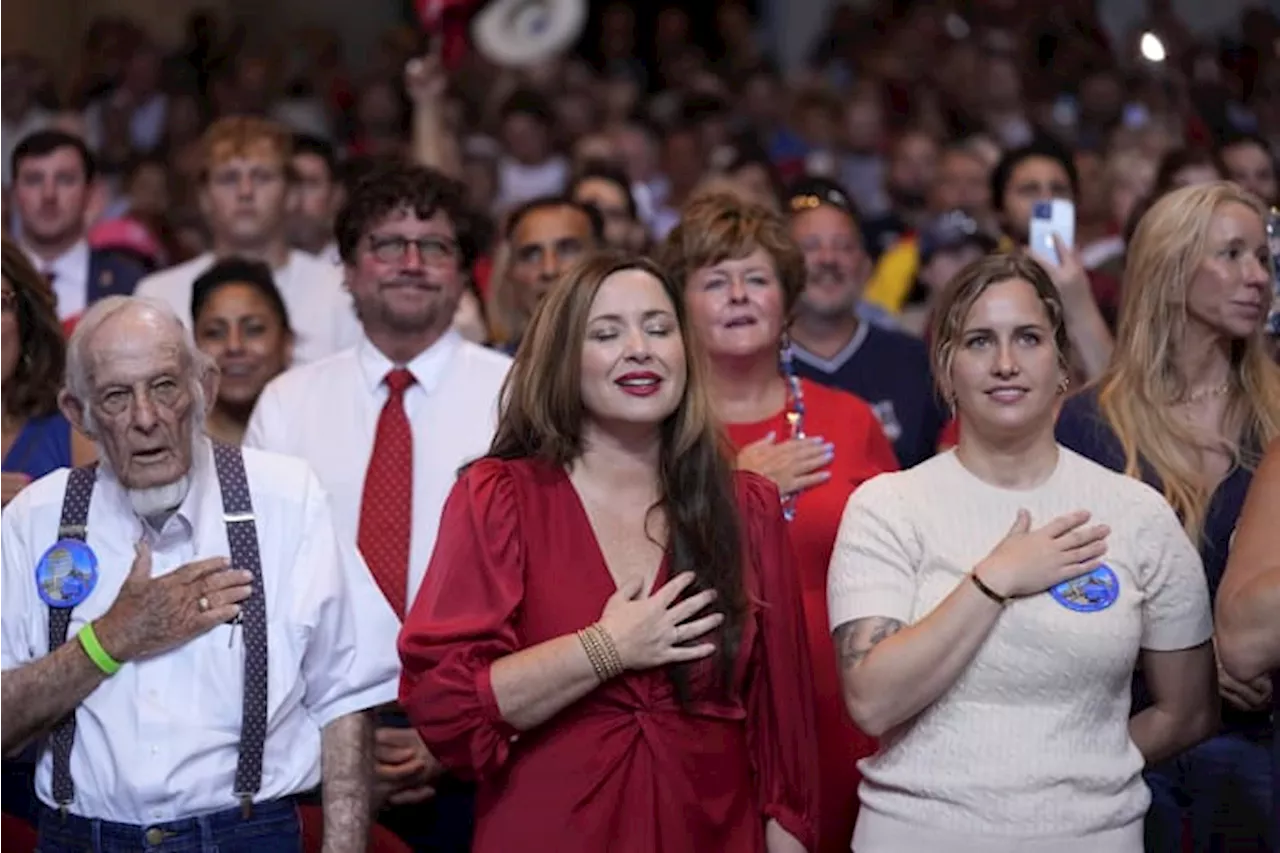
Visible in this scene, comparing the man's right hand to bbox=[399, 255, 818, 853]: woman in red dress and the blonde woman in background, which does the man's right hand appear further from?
the blonde woman in background

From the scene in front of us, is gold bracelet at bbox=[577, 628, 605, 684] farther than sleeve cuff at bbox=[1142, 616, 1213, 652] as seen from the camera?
No

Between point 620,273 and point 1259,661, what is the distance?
1263 millimetres

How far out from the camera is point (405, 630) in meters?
3.96

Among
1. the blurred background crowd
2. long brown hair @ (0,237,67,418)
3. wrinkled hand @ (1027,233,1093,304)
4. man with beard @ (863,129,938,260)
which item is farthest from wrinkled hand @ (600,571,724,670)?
man with beard @ (863,129,938,260)

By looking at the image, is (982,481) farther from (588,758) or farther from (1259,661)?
(588,758)

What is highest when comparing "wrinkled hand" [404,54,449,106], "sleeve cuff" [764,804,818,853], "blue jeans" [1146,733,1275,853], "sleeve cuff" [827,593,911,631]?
"wrinkled hand" [404,54,449,106]

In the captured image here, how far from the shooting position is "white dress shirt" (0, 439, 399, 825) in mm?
4043

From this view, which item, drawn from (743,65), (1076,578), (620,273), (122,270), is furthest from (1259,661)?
(743,65)

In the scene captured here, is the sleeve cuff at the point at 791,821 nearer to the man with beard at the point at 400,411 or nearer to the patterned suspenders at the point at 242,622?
the patterned suspenders at the point at 242,622

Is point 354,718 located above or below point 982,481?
below

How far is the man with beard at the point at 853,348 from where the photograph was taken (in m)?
5.86

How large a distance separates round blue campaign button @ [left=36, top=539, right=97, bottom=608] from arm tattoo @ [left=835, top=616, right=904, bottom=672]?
52.7 inches

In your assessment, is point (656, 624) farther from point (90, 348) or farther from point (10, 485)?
point (10, 485)

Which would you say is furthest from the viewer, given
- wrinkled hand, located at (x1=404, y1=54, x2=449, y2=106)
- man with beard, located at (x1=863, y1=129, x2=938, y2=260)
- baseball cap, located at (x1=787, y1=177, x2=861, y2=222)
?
man with beard, located at (x1=863, y1=129, x2=938, y2=260)
